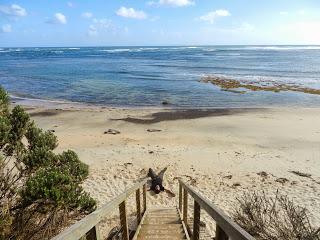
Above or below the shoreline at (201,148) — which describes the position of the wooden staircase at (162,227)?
above

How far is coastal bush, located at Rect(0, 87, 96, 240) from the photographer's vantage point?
13.3 ft

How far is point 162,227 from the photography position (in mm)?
6426

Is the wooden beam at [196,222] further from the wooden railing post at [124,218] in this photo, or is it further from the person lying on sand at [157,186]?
the person lying on sand at [157,186]

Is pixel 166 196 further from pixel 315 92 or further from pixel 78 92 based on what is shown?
pixel 315 92

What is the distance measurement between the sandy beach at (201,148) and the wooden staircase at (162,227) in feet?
6.28

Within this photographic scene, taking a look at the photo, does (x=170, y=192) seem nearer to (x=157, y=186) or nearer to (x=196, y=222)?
(x=157, y=186)

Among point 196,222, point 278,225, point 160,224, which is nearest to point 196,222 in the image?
point 196,222

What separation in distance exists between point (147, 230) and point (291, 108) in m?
23.6

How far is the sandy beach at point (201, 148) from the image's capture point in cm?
1162

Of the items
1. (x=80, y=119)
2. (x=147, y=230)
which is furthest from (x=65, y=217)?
(x=80, y=119)

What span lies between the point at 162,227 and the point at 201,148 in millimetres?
9665

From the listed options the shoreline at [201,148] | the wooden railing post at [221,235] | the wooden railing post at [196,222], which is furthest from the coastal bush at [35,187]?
the shoreline at [201,148]

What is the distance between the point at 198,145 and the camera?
53.7 ft

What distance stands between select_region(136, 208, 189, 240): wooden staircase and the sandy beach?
75.4 inches
